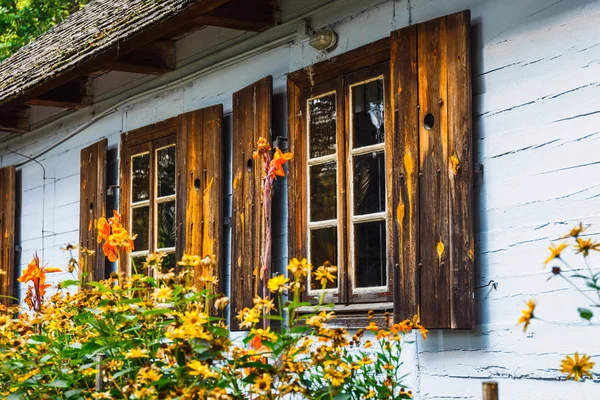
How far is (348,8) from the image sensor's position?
582 cm

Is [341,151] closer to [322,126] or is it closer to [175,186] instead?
[322,126]

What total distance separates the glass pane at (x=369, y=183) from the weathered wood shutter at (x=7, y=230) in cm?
518

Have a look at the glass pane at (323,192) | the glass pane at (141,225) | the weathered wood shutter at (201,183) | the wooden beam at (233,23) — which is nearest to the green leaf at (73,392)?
the glass pane at (323,192)

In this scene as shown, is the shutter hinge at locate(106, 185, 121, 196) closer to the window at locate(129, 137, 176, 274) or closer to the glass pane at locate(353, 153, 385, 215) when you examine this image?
the window at locate(129, 137, 176, 274)

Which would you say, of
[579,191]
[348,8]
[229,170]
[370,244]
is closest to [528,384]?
[579,191]

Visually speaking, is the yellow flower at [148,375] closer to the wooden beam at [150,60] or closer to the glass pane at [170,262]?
the glass pane at [170,262]

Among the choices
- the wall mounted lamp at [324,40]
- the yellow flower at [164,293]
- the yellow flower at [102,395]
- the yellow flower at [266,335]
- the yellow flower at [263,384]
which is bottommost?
the yellow flower at [102,395]

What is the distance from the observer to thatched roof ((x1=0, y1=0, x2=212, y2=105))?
6.29 meters

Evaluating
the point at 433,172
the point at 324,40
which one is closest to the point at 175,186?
the point at 324,40

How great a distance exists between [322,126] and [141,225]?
2374 millimetres

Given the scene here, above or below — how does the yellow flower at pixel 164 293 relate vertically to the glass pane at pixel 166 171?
below

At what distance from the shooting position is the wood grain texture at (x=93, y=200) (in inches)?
320

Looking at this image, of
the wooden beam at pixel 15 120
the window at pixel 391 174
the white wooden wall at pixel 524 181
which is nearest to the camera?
the white wooden wall at pixel 524 181

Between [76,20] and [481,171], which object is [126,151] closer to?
[76,20]
